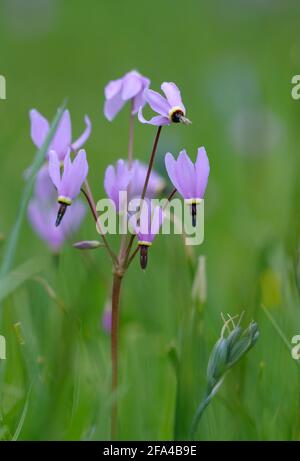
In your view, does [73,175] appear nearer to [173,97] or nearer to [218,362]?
[173,97]

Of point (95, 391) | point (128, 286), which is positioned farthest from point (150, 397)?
point (128, 286)

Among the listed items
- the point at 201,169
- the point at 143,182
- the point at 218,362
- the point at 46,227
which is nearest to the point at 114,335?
the point at 218,362

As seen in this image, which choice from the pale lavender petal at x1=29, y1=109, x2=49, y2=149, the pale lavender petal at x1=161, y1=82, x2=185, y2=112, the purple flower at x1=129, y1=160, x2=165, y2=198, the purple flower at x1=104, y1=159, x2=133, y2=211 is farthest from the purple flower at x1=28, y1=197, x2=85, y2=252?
the pale lavender petal at x1=161, y1=82, x2=185, y2=112

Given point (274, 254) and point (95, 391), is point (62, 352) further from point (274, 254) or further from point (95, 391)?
point (274, 254)

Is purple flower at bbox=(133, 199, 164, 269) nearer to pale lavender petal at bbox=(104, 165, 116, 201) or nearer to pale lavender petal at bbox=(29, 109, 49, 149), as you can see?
pale lavender petal at bbox=(104, 165, 116, 201)

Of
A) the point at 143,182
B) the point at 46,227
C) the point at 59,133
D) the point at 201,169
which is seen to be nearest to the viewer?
the point at 201,169

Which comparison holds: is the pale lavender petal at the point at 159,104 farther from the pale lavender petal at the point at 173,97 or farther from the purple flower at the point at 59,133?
the purple flower at the point at 59,133
